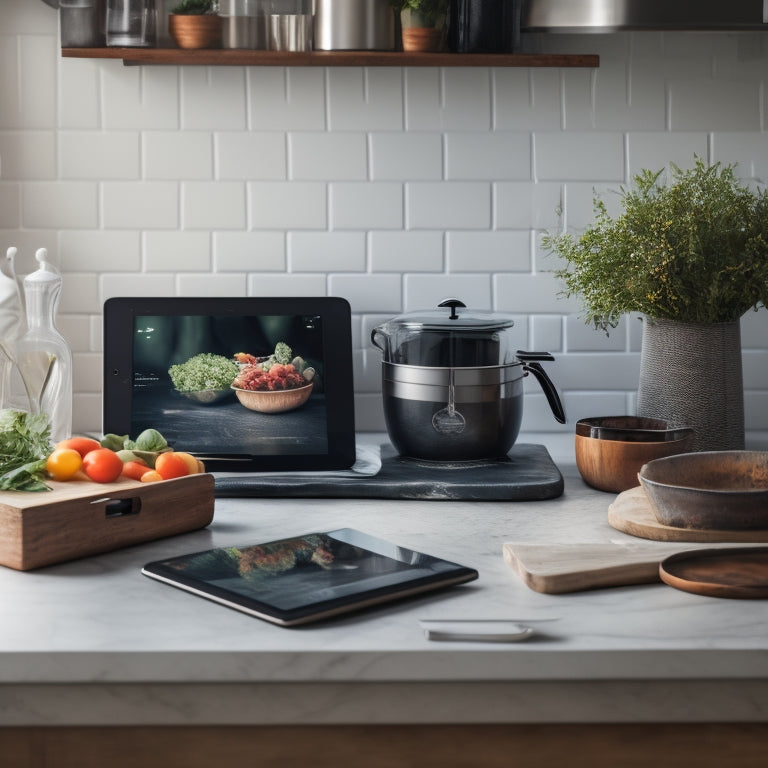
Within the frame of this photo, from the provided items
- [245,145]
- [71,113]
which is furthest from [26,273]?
[245,145]

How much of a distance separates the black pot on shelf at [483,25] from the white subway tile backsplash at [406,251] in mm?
350

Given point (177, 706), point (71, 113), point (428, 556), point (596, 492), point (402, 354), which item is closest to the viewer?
point (177, 706)

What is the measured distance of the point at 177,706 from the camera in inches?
35.4

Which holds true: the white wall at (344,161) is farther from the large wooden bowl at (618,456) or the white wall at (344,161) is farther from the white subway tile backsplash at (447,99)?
the large wooden bowl at (618,456)

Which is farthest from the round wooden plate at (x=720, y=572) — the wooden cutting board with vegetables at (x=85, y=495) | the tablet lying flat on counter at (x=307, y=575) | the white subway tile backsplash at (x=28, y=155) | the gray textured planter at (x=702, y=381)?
the white subway tile backsplash at (x=28, y=155)

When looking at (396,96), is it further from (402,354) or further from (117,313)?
(117,313)

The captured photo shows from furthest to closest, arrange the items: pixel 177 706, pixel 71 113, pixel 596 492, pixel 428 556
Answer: pixel 71 113
pixel 596 492
pixel 428 556
pixel 177 706

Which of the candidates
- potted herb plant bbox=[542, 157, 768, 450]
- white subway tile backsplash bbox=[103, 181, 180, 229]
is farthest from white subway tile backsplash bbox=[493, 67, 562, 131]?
white subway tile backsplash bbox=[103, 181, 180, 229]

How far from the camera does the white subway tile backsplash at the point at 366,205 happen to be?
1.87 m

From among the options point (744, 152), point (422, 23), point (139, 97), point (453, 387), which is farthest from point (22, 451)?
point (744, 152)

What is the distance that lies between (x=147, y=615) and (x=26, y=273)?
43.7 inches

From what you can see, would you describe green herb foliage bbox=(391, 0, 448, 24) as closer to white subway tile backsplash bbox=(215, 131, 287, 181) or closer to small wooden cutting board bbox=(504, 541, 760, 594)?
white subway tile backsplash bbox=(215, 131, 287, 181)

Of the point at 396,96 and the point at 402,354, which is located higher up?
the point at 396,96

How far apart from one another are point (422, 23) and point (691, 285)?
0.63m
